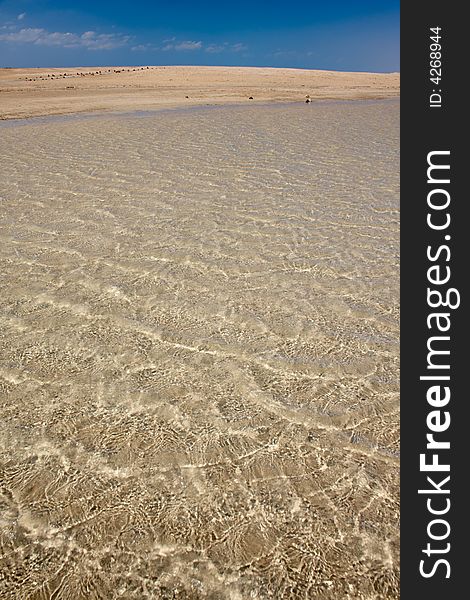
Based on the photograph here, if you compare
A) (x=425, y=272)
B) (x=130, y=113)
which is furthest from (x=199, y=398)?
(x=130, y=113)

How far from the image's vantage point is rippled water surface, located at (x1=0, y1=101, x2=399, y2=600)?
164cm

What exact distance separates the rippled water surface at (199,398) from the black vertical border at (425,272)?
118mm

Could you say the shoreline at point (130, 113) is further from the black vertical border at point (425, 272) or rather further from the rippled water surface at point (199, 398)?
the black vertical border at point (425, 272)

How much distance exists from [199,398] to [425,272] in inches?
50.0

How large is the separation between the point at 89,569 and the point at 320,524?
0.81m

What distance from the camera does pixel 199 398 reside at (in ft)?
7.89

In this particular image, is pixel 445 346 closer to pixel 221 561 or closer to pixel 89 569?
pixel 221 561

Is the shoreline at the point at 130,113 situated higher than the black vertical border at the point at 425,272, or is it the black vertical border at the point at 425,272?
the shoreline at the point at 130,113

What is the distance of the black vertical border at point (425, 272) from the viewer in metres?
1.59

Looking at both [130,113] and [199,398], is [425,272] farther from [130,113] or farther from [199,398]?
[130,113]

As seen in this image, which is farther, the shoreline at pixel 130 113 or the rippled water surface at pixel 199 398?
the shoreline at pixel 130 113

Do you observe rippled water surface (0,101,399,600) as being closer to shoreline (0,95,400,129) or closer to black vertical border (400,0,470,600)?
black vertical border (400,0,470,600)

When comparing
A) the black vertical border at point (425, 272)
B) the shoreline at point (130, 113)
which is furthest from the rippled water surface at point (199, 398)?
the shoreline at point (130, 113)

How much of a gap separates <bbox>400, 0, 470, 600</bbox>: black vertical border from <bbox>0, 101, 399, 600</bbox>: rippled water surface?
0.39ft
